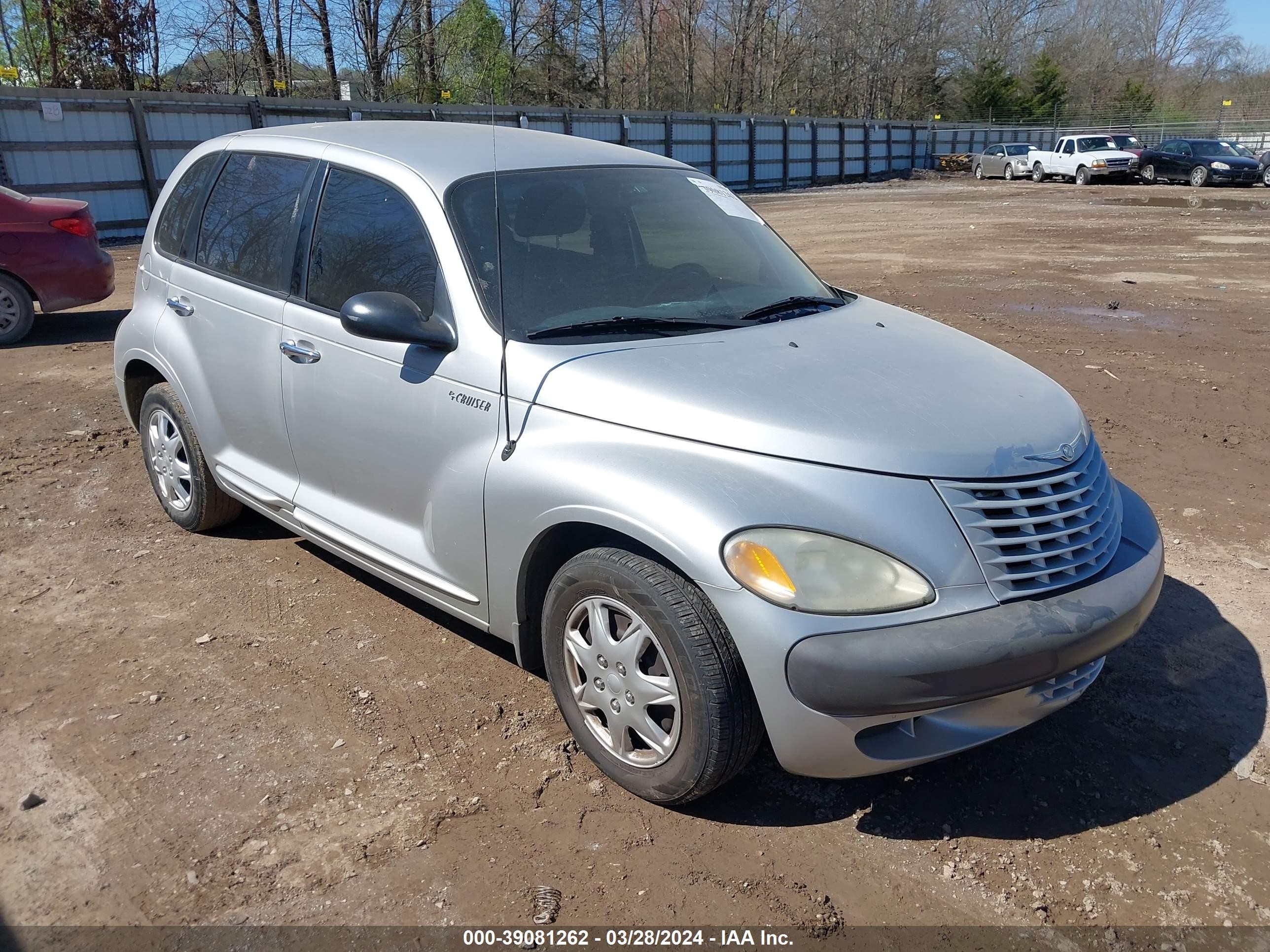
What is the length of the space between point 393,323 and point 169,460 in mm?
2315

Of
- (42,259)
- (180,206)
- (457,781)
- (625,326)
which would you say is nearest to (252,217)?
(180,206)

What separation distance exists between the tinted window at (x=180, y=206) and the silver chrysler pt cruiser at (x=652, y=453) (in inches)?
13.4

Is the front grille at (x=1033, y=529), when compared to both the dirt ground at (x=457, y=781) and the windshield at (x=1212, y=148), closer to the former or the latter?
the dirt ground at (x=457, y=781)

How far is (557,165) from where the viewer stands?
146 inches

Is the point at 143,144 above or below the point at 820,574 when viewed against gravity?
above

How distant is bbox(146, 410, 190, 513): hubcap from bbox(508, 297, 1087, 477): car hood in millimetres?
2478

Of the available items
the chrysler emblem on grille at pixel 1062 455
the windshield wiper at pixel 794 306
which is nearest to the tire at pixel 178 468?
the windshield wiper at pixel 794 306

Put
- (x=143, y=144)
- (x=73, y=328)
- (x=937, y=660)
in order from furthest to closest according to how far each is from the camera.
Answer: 1. (x=143, y=144)
2. (x=73, y=328)
3. (x=937, y=660)

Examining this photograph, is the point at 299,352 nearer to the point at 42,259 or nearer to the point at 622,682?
the point at 622,682

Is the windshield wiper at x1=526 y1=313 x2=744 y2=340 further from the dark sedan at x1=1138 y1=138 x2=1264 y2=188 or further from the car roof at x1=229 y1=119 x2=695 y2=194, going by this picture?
the dark sedan at x1=1138 y1=138 x2=1264 y2=188

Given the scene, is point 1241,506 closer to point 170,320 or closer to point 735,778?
point 735,778

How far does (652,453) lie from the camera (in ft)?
8.79

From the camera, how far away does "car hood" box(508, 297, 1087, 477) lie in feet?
8.55

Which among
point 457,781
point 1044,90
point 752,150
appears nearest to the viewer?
point 457,781
